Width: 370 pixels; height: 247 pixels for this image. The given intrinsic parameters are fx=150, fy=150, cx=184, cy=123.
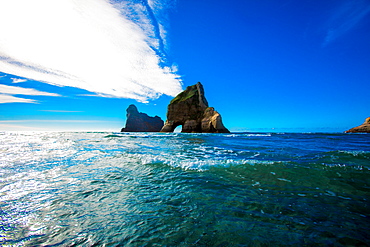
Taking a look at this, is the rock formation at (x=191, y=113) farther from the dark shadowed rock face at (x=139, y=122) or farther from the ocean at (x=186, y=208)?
the dark shadowed rock face at (x=139, y=122)

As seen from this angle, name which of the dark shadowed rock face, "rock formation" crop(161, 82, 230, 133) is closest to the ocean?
"rock formation" crop(161, 82, 230, 133)

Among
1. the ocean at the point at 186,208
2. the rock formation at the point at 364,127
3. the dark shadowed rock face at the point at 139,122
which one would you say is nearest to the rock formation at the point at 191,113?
the rock formation at the point at 364,127

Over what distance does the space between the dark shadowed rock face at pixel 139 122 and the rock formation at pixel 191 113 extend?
6555 cm

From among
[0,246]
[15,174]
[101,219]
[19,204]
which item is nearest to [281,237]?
[101,219]

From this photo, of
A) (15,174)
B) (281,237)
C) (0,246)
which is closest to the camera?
(0,246)

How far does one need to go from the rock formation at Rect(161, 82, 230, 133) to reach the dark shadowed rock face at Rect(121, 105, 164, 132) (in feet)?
215

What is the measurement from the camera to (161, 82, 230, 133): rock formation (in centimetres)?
5853

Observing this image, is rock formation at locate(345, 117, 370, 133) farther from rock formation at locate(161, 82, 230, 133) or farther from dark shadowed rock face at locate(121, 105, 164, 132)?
dark shadowed rock face at locate(121, 105, 164, 132)

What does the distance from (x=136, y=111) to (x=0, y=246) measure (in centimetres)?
13623

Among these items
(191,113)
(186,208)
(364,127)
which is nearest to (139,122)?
(191,113)

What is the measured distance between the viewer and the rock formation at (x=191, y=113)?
5853cm

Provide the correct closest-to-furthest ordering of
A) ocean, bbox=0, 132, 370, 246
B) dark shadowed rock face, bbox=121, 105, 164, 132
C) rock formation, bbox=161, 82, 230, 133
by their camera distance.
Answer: ocean, bbox=0, 132, 370, 246 → rock formation, bbox=161, 82, 230, 133 → dark shadowed rock face, bbox=121, 105, 164, 132

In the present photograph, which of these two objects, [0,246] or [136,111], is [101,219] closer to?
[0,246]

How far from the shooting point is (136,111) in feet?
432
